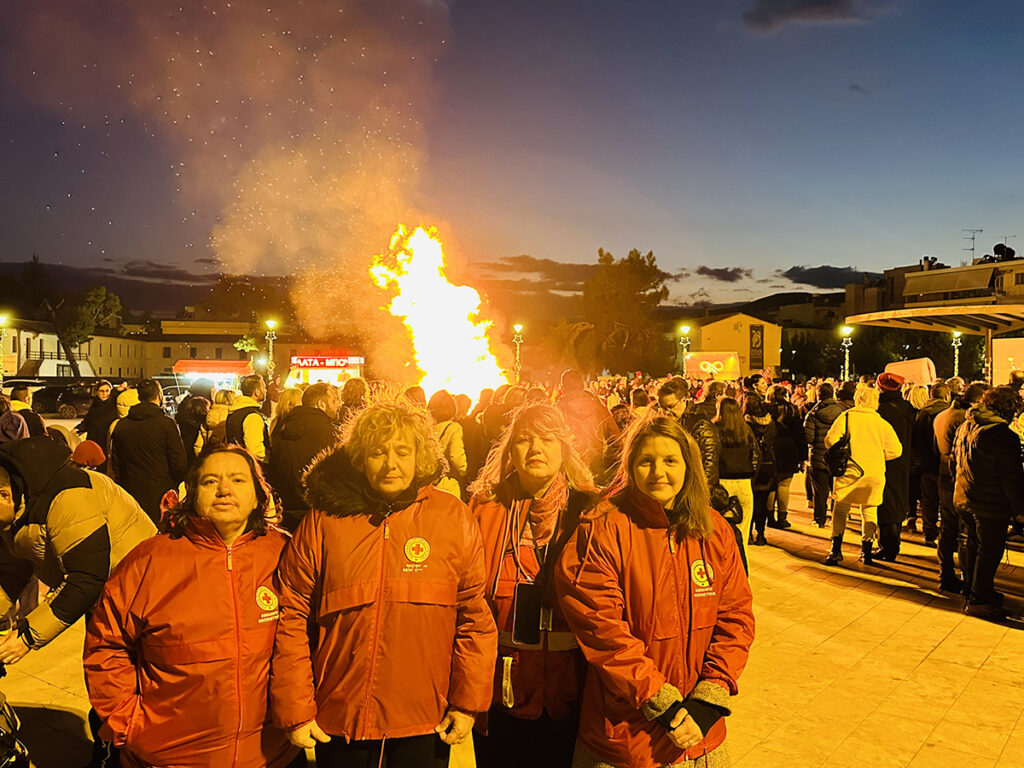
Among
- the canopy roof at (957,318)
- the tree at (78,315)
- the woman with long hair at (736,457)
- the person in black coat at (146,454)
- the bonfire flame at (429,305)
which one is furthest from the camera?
the tree at (78,315)

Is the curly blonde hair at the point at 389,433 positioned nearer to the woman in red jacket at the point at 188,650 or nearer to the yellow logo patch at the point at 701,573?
the woman in red jacket at the point at 188,650

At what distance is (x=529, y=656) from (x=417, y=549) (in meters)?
0.69

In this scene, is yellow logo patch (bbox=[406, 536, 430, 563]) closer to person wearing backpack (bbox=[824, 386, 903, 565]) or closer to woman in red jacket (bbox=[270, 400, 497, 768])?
woman in red jacket (bbox=[270, 400, 497, 768])

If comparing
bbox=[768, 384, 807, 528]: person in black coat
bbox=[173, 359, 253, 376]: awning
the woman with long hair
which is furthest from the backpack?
bbox=[173, 359, 253, 376]: awning

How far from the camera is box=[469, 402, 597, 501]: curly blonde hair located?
3.23m

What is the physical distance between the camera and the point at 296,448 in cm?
630

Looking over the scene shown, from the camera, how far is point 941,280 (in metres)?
79.0

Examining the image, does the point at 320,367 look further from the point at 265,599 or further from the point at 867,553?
the point at 265,599

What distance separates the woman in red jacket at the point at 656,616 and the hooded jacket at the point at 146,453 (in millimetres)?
5593

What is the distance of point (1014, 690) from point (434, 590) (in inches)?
192

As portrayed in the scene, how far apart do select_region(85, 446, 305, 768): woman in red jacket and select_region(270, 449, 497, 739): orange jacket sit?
0.12m

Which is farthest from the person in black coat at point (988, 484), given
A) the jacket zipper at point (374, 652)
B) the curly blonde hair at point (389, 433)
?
the jacket zipper at point (374, 652)

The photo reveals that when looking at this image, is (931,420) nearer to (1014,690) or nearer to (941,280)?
(1014,690)

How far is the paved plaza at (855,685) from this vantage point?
4.45 meters
